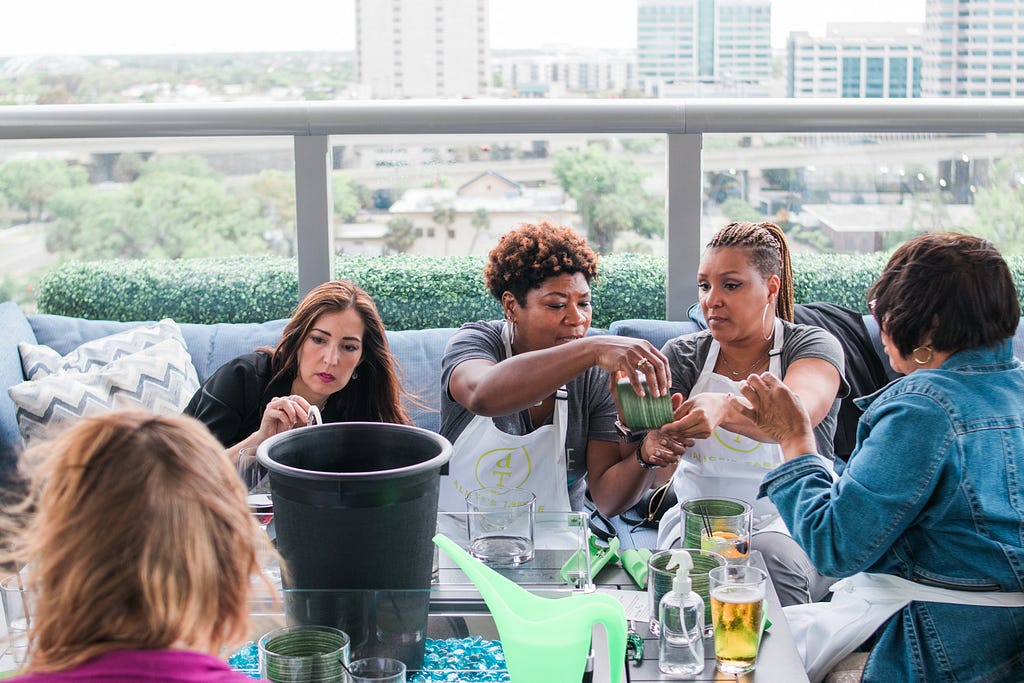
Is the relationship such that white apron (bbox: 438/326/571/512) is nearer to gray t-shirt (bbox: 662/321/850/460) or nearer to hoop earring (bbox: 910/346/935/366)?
gray t-shirt (bbox: 662/321/850/460)

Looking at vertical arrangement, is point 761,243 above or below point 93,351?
above

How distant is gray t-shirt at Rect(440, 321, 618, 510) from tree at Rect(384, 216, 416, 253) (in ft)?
3.29

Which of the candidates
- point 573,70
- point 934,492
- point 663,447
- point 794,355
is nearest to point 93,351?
point 663,447

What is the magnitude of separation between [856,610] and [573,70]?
1268 centimetres

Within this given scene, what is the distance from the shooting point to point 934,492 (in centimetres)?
154

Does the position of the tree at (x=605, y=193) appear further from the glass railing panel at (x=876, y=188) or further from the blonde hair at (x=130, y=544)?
the blonde hair at (x=130, y=544)

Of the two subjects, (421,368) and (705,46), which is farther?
(705,46)

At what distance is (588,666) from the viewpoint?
120cm

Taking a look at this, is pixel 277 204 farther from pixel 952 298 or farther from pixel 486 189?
pixel 952 298

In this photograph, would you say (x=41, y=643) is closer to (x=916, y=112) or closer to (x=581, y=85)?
(x=916, y=112)

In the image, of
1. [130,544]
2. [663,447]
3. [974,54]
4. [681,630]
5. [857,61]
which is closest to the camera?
→ [130,544]

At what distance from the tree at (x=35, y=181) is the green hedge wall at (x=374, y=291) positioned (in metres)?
0.30

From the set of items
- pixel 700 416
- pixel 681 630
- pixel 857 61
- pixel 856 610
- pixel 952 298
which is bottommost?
pixel 856 610

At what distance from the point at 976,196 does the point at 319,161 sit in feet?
6.80
